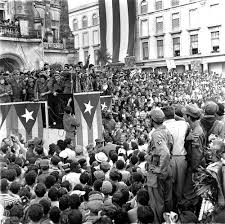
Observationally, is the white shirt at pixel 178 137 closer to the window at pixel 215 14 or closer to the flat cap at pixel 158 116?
the flat cap at pixel 158 116

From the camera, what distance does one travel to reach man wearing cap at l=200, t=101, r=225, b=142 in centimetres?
584

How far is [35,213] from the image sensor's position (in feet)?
15.5

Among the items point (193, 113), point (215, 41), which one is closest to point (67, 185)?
point (193, 113)

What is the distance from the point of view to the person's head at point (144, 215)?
15.5 feet

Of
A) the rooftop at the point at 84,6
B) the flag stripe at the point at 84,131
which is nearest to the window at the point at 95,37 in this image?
the rooftop at the point at 84,6

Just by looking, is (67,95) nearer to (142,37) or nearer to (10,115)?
(10,115)

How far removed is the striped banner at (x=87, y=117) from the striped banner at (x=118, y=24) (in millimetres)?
21970

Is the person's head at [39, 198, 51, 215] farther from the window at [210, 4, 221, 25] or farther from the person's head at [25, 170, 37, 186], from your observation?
the window at [210, 4, 221, 25]

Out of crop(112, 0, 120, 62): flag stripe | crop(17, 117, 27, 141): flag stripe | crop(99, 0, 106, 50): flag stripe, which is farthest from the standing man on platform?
crop(99, 0, 106, 50): flag stripe

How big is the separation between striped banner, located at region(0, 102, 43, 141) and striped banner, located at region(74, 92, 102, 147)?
1.08m

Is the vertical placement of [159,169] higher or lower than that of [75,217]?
higher

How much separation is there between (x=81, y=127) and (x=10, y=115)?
76.1 inches

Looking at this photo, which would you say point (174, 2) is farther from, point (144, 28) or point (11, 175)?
point (11, 175)

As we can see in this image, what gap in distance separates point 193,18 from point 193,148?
3477 centimetres
